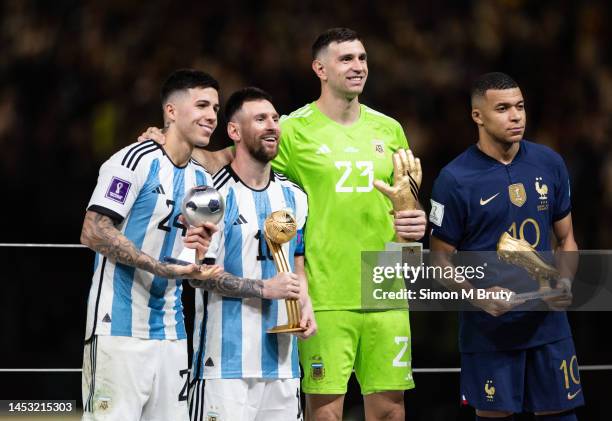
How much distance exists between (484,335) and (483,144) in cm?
81

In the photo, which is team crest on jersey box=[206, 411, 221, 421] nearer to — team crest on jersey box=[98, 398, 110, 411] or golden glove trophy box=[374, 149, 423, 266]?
team crest on jersey box=[98, 398, 110, 411]

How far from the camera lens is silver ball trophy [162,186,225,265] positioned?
396cm

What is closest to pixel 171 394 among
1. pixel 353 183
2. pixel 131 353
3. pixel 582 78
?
pixel 131 353

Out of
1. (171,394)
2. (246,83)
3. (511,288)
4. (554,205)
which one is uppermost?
(246,83)

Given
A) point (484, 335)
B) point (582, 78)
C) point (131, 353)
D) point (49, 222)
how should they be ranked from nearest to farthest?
point (131, 353) < point (484, 335) < point (49, 222) < point (582, 78)

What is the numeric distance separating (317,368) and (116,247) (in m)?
1.11

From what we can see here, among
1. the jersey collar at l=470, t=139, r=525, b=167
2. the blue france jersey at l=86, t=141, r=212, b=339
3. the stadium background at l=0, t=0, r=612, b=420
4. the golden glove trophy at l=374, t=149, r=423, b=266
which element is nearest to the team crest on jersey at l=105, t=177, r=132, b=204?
the blue france jersey at l=86, t=141, r=212, b=339

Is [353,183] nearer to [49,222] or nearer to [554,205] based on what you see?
[554,205]

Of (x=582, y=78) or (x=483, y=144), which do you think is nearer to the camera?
(x=483, y=144)

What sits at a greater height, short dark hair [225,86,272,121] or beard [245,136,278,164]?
short dark hair [225,86,272,121]

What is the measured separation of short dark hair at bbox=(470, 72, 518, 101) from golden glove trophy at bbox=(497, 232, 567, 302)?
620 mm

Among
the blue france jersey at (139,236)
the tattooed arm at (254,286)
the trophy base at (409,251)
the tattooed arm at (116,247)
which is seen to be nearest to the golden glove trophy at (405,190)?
the trophy base at (409,251)

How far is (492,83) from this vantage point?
4.58 metres

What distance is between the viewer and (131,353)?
163 inches
